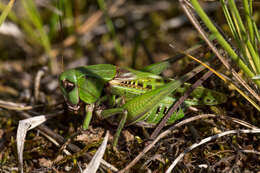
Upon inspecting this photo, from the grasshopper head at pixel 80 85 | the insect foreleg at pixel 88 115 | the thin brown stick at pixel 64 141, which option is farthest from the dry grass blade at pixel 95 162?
the grasshopper head at pixel 80 85

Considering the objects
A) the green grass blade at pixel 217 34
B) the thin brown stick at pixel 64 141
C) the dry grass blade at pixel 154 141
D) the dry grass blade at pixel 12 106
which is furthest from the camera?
the dry grass blade at pixel 12 106

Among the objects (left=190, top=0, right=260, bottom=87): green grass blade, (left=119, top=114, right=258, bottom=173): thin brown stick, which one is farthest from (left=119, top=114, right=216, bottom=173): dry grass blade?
(left=190, top=0, right=260, bottom=87): green grass blade

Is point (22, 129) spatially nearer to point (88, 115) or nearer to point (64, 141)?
point (64, 141)

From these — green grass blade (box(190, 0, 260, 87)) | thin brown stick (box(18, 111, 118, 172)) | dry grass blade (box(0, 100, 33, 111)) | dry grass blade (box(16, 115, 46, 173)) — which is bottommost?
thin brown stick (box(18, 111, 118, 172))

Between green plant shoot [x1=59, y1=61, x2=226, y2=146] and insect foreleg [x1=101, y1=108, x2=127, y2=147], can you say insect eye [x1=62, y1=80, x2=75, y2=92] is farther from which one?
insect foreleg [x1=101, y1=108, x2=127, y2=147]

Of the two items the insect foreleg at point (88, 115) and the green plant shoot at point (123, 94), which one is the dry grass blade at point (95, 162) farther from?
the insect foreleg at point (88, 115)

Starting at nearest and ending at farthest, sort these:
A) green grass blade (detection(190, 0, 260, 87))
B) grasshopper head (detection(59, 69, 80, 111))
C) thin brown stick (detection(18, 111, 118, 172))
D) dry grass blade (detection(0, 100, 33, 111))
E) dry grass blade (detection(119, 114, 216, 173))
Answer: green grass blade (detection(190, 0, 260, 87)) < dry grass blade (detection(119, 114, 216, 173)) < thin brown stick (detection(18, 111, 118, 172)) < grasshopper head (detection(59, 69, 80, 111)) < dry grass blade (detection(0, 100, 33, 111))

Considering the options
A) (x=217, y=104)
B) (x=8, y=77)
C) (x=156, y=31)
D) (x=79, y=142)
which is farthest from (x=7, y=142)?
(x=156, y=31)
